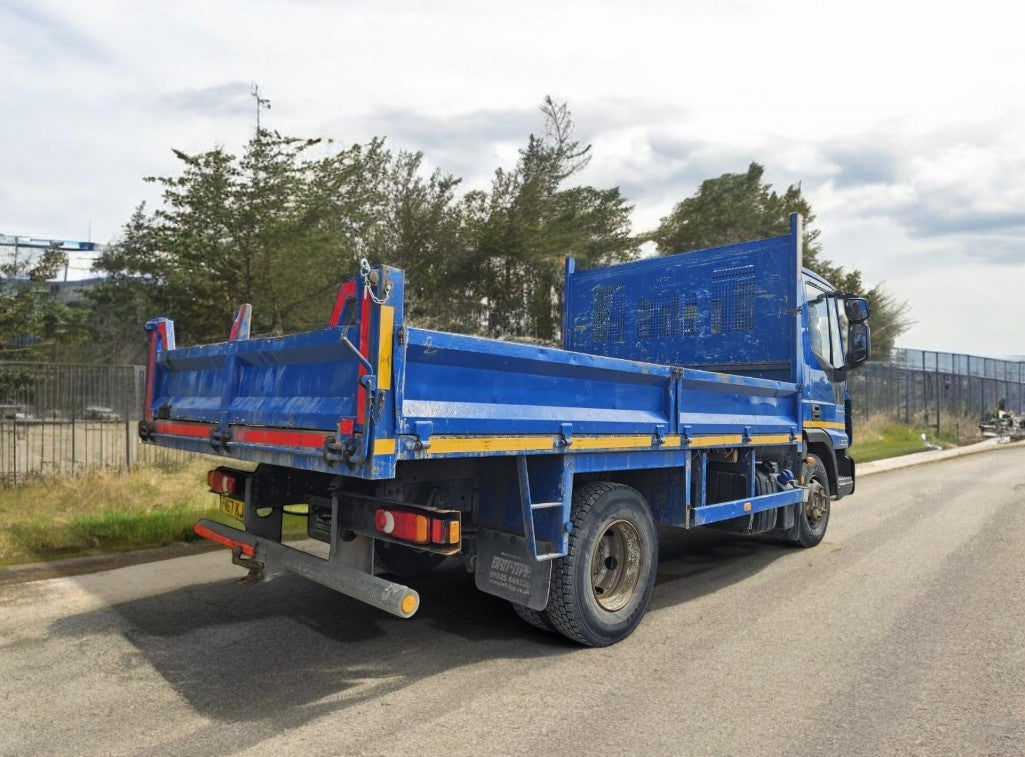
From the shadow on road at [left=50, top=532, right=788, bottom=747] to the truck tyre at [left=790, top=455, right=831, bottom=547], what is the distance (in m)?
1.80

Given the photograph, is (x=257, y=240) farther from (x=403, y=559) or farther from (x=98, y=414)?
(x=403, y=559)

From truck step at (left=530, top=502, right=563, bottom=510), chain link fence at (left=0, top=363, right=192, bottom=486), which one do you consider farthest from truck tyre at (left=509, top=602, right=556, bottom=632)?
chain link fence at (left=0, top=363, right=192, bottom=486)

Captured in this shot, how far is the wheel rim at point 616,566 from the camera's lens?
4.81m

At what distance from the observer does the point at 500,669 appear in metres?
4.22

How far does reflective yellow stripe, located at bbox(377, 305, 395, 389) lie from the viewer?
3.41m

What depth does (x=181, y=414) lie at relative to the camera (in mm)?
5070

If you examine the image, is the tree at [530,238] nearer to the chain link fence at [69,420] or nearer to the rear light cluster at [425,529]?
the chain link fence at [69,420]

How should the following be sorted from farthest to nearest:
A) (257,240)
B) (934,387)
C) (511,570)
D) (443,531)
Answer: (934,387) < (257,240) < (511,570) < (443,531)

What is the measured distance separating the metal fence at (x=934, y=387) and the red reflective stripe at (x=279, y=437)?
870 inches

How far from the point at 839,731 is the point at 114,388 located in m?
10.6

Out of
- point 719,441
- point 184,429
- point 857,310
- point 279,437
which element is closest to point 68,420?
point 184,429

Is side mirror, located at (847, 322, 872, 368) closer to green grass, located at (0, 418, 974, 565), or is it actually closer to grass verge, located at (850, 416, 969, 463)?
green grass, located at (0, 418, 974, 565)

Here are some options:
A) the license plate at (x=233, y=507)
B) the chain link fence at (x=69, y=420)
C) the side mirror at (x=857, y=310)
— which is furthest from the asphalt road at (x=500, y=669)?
the chain link fence at (x=69, y=420)

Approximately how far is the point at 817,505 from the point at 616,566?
12.1ft
